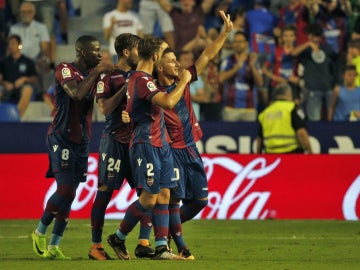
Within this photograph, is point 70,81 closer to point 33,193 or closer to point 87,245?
point 87,245

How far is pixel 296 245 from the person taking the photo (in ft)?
44.7

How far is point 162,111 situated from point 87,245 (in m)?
2.94

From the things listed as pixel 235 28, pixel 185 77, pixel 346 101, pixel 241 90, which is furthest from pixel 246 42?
pixel 185 77

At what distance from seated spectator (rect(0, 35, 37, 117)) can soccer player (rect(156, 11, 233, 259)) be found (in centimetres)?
809

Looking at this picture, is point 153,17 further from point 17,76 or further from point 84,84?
point 84,84

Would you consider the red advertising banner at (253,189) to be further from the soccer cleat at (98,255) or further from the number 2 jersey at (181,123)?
the soccer cleat at (98,255)

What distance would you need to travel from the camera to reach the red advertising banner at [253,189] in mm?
17609

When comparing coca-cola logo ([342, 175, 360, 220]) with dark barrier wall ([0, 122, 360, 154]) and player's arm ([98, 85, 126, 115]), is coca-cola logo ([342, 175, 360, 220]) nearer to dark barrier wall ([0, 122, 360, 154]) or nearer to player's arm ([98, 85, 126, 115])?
dark barrier wall ([0, 122, 360, 154])

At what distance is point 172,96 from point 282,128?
7.27 metres

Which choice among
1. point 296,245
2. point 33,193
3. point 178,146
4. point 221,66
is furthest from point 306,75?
point 178,146

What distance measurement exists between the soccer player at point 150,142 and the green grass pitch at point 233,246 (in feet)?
1.46

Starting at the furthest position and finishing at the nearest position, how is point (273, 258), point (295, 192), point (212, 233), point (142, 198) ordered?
point (295, 192), point (212, 233), point (273, 258), point (142, 198)

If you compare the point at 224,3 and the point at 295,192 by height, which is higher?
the point at 224,3

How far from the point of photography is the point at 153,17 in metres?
21.7
